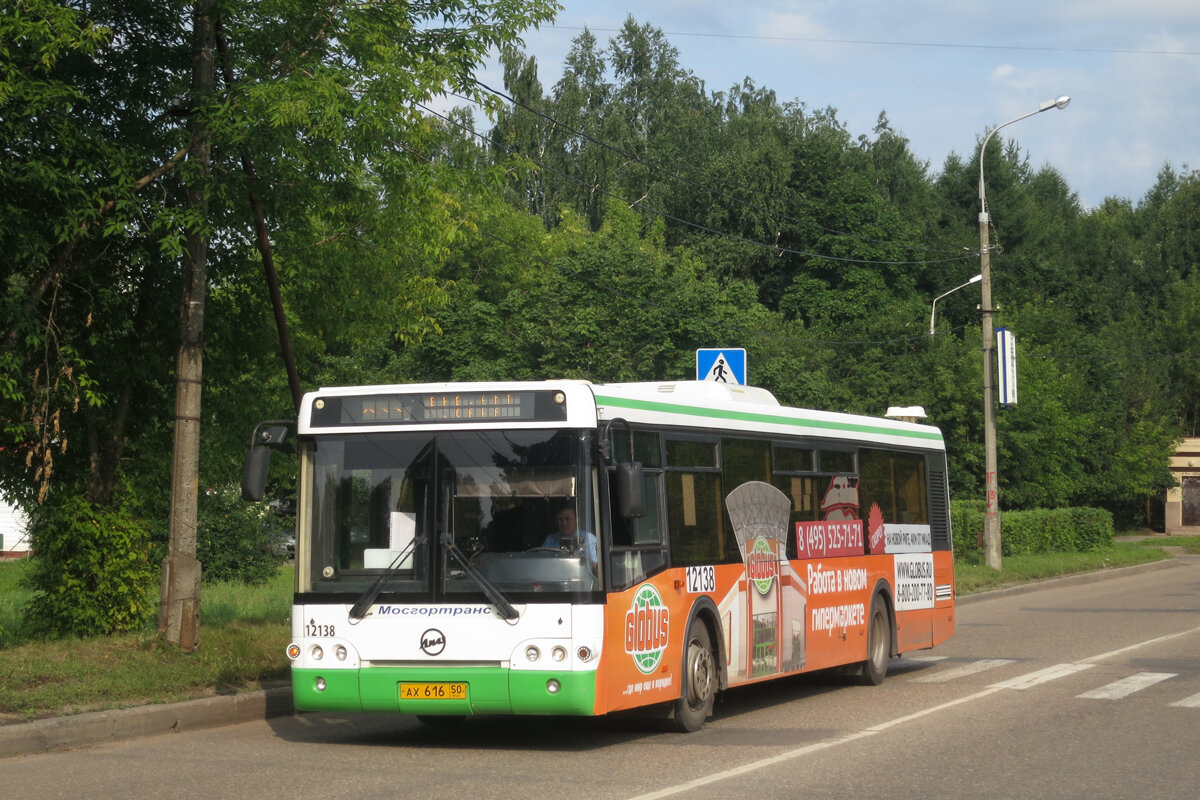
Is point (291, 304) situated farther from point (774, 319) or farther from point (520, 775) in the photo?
point (774, 319)

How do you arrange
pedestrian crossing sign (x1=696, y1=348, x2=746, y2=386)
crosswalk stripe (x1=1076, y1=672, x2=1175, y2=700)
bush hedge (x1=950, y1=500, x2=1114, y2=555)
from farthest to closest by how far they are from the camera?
bush hedge (x1=950, y1=500, x2=1114, y2=555) → pedestrian crossing sign (x1=696, y1=348, x2=746, y2=386) → crosswalk stripe (x1=1076, y1=672, x2=1175, y2=700)

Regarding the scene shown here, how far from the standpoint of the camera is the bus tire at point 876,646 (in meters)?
15.2

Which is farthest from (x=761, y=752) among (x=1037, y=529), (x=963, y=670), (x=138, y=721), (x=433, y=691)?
(x=1037, y=529)

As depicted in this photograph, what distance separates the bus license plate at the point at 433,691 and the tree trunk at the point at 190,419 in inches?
163

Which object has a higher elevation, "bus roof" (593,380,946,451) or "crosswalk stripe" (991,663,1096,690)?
"bus roof" (593,380,946,451)

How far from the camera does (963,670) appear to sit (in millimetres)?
16297

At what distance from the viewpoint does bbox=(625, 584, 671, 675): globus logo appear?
10586mm

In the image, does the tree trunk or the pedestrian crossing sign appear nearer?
the tree trunk

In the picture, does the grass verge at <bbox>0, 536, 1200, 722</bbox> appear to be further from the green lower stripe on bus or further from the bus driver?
the bus driver

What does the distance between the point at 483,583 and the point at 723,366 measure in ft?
30.6

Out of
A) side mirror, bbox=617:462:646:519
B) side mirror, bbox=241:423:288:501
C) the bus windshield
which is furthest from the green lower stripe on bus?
side mirror, bbox=241:423:288:501

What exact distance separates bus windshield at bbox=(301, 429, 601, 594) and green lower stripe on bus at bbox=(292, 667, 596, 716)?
1.80ft

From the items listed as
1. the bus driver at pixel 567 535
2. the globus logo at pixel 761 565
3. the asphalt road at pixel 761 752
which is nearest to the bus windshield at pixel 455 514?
the bus driver at pixel 567 535

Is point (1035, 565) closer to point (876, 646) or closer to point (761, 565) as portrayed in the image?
point (876, 646)
